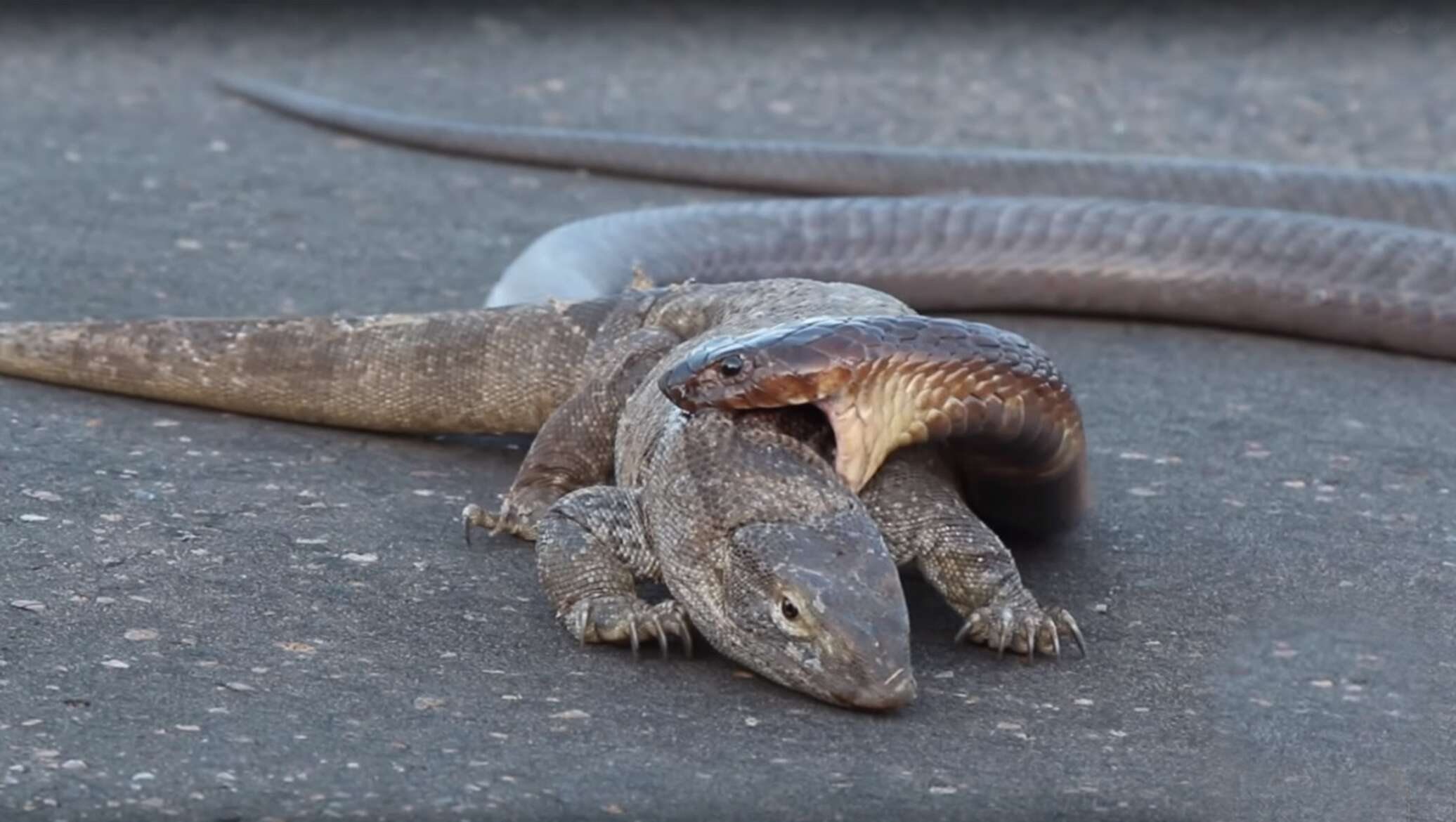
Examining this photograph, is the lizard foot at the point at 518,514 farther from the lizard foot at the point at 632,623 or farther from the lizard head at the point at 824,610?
the lizard head at the point at 824,610

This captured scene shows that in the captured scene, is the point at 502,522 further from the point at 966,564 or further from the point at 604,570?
the point at 966,564

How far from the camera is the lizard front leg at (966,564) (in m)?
3.69

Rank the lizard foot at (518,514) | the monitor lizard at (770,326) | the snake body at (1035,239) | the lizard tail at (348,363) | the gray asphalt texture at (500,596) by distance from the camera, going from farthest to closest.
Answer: the snake body at (1035,239) → the lizard tail at (348,363) → the lizard foot at (518,514) → the monitor lizard at (770,326) → the gray asphalt texture at (500,596)

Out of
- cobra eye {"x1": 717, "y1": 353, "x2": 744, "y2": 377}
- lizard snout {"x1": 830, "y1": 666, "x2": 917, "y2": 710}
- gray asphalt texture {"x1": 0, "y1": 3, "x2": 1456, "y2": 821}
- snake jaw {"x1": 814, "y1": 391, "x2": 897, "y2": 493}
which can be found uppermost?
cobra eye {"x1": 717, "y1": 353, "x2": 744, "y2": 377}

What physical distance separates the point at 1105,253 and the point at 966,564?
9.51 feet

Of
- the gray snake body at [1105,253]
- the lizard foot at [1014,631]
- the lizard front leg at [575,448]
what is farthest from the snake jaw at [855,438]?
the gray snake body at [1105,253]

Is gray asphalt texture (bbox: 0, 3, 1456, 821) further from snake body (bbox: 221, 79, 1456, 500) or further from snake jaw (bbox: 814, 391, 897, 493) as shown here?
snake jaw (bbox: 814, 391, 897, 493)

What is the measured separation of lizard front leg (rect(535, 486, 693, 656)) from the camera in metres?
3.62

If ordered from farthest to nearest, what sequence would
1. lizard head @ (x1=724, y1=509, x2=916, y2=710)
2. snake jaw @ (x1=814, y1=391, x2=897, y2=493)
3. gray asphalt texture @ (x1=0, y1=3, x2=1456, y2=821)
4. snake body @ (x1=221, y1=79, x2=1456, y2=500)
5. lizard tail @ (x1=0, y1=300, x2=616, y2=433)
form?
1. snake body @ (x1=221, y1=79, x2=1456, y2=500)
2. lizard tail @ (x1=0, y1=300, x2=616, y2=433)
3. snake jaw @ (x1=814, y1=391, x2=897, y2=493)
4. lizard head @ (x1=724, y1=509, x2=916, y2=710)
5. gray asphalt texture @ (x1=0, y1=3, x2=1456, y2=821)

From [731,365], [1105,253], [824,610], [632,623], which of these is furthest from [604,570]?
[1105,253]

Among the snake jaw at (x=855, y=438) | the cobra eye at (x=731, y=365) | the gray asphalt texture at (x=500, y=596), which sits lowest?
the gray asphalt texture at (x=500, y=596)

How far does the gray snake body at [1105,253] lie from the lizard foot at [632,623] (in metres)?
2.10

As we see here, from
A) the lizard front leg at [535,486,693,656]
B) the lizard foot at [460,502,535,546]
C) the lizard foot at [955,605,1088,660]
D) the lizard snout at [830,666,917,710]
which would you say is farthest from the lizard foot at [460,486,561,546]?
the lizard snout at [830,666,917,710]

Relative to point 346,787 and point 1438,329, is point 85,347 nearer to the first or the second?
point 346,787
